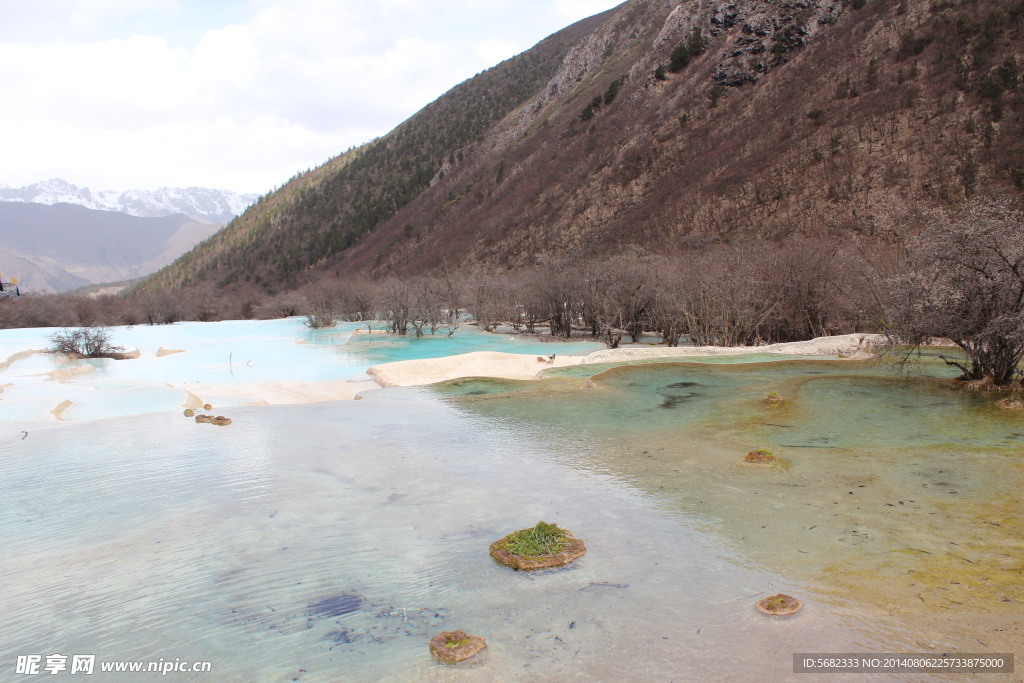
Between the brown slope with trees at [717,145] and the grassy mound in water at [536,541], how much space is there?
18696 mm

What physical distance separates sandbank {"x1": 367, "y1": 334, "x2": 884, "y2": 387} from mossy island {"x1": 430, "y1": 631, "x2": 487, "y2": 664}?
37.8 feet

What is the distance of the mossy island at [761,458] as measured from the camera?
8.04 m

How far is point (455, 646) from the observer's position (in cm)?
420

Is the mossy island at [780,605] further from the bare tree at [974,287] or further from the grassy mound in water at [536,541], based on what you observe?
the bare tree at [974,287]

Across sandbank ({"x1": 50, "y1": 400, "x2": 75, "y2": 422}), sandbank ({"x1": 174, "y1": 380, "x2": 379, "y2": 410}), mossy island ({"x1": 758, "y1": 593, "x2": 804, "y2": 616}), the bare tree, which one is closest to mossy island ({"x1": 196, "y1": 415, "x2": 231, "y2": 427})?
sandbank ({"x1": 174, "y1": 380, "x2": 379, "y2": 410})

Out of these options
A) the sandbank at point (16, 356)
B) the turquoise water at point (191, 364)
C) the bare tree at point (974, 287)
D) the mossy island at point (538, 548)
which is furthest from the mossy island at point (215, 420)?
the sandbank at point (16, 356)

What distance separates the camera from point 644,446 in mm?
9250

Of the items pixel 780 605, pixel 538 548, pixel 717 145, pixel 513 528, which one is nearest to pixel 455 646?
pixel 538 548

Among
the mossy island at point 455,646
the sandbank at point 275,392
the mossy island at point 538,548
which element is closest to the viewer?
the mossy island at point 455,646

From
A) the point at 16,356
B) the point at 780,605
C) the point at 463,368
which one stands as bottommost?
the point at 780,605

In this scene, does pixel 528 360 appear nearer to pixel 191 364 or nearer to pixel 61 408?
pixel 61 408

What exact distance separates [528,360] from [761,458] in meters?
10.9

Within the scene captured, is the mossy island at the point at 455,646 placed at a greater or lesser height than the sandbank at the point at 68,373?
lesser

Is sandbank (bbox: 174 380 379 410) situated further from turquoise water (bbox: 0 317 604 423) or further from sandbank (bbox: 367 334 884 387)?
sandbank (bbox: 367 334 884 387)
